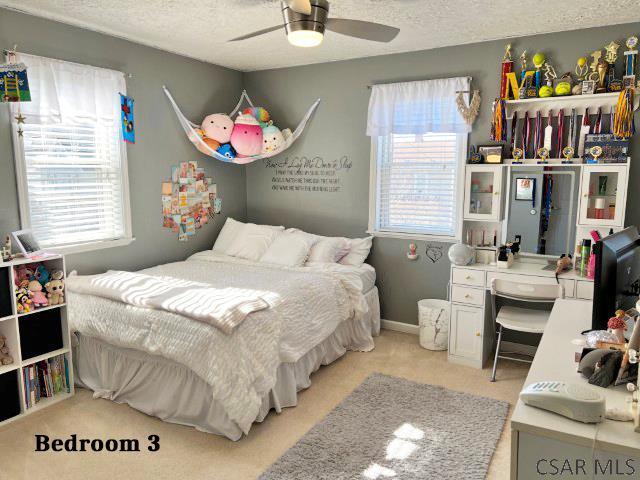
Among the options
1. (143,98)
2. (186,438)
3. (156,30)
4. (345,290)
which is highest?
(156,30)

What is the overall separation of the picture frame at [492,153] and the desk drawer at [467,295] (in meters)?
0.96

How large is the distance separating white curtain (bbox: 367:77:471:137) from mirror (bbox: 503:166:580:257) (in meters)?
0.62

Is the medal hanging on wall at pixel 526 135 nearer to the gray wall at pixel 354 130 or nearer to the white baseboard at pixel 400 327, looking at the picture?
the gray wall at pixel 354 130

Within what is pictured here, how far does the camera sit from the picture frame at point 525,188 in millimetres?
3408

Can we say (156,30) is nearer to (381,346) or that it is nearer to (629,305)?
(381,346)

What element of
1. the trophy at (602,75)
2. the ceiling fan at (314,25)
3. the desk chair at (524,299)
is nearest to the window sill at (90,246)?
the ceiling fan at (314,25)

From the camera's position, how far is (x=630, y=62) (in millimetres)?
3027

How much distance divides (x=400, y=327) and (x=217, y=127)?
7.92ft

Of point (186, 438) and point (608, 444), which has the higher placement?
point (608, 444)

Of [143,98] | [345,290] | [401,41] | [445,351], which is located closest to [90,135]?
[143,98]

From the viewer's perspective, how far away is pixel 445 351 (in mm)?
3734

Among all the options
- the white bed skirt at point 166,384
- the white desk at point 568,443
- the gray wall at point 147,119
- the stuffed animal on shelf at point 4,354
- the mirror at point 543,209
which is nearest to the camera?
the white desk at point 568,443

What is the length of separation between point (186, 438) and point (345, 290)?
158 centimetres

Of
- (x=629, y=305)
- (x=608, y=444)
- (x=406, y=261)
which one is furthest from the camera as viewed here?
(x=406, y=261)
